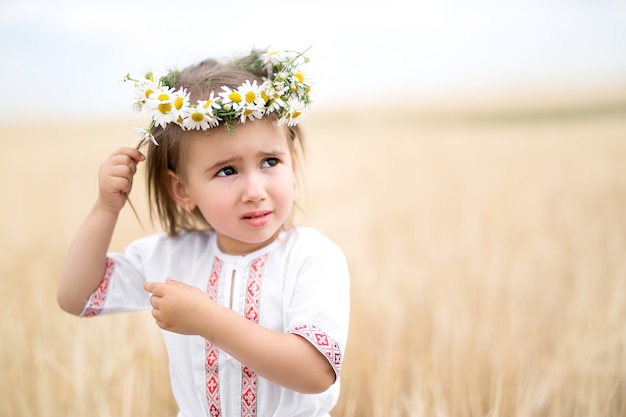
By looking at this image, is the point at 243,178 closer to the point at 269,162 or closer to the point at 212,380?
the point at 269,162

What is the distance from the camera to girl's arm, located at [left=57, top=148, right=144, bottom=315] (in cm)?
161

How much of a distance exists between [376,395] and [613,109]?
5564 millimetres

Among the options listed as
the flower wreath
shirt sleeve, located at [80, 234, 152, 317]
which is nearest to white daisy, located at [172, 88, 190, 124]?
the flower wreath

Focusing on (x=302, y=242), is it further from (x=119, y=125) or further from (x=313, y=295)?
(x=119, y=125)

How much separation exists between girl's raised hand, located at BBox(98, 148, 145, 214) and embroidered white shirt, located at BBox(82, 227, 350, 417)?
0.77ft

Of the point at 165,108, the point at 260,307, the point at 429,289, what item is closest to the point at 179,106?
the point at 165,108

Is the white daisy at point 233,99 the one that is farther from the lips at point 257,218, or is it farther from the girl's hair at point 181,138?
the lips at point 257,218

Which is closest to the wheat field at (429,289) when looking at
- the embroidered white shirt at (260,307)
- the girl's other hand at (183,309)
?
the embroidered white shirt at (260,307)

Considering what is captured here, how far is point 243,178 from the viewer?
1473mm

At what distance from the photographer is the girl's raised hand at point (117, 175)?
1601 millimetres

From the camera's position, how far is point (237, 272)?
159 centimetres

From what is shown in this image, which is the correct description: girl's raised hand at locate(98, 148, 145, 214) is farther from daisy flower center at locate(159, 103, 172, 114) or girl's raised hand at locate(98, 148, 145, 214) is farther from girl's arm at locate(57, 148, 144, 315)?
daisy flower center at locate(159, 103, 172, 114)

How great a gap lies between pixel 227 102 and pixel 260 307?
0.51 m

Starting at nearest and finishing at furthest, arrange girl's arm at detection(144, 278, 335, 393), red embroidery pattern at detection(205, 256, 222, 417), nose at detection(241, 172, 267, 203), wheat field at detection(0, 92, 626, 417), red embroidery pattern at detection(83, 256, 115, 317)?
girl's arm at detection(144, 278, 335, 393), nose at detection(241, 172, 267, 203), red embroidery pattern at detection(205, 256, 222, 417), red embroidery pattern at detection(83, 256, 115, 317), wheat field at detection(0, 92, 626, 417)
